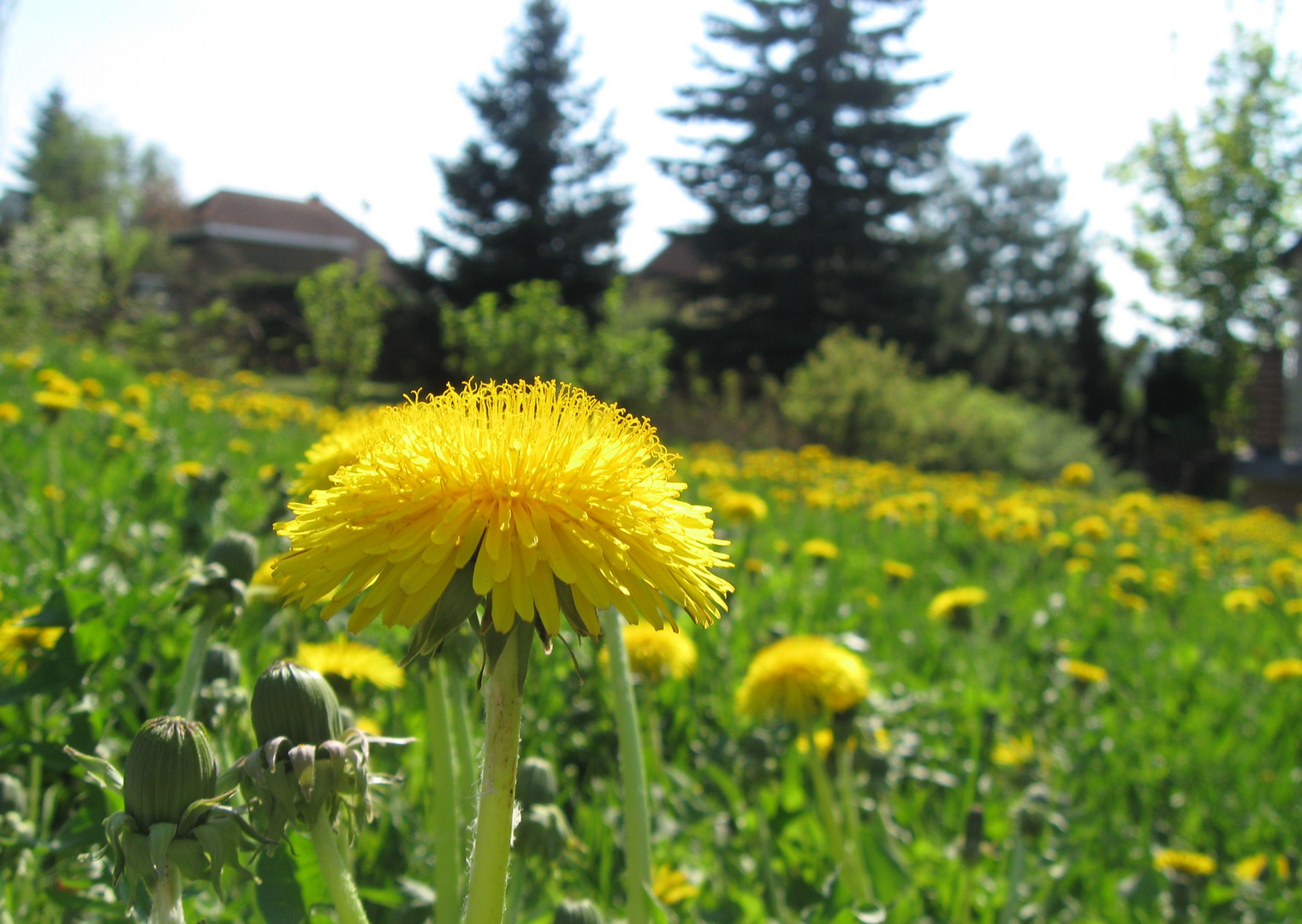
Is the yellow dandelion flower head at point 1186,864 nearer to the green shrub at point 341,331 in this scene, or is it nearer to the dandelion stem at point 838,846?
the dandelion stem at point 838,846

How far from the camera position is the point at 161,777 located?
2.25ft

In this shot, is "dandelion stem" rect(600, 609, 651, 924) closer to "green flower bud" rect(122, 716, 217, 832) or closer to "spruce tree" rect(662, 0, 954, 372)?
"green flower bud" rect(122, 716, 217, 832)

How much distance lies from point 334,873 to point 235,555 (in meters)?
0.66

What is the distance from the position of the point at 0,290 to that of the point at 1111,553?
9.89 meters

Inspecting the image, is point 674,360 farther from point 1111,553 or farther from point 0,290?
point 1111,553

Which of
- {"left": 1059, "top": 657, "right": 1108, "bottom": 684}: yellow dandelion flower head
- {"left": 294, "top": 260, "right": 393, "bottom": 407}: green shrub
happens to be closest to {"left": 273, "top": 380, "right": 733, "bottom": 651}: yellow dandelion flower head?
{"left": 1059, "top": 657, "right": 1108, "bottom": 684}: yellow dandelion flower head

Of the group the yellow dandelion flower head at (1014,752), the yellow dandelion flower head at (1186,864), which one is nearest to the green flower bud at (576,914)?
the yellow dandelion flower head at (1186,864)

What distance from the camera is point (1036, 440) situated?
14336 millimetres

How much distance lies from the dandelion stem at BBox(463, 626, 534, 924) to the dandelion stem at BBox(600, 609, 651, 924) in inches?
16.2

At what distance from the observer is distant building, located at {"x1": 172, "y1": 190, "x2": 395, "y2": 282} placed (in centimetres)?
1416

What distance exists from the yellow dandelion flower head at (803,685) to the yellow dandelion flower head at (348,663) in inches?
29.0

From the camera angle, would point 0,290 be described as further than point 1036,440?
No

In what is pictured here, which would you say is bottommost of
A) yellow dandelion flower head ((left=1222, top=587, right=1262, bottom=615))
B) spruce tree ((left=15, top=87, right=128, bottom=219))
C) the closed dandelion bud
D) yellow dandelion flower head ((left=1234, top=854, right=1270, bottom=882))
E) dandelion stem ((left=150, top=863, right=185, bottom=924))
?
yellow dandelion flower head ((left=1234, top=854, right=1270, bottom=882))

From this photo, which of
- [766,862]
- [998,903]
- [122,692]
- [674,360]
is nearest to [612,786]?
[766,862]
